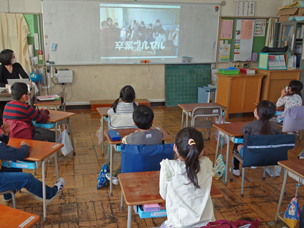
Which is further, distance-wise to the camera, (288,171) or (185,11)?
(185,11)

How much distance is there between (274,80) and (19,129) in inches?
199

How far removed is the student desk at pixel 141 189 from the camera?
1656 millimetres

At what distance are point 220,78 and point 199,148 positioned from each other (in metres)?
4.68

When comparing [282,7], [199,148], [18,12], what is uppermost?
[282,7]

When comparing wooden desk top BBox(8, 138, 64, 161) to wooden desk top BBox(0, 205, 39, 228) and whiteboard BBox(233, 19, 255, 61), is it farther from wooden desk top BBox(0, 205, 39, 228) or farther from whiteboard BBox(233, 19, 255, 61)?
whiteboard BBox(233, 19, 255, 61)

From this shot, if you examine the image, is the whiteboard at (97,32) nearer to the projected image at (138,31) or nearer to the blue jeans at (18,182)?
the projected image at (138,31)

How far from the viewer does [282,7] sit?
21.5ft

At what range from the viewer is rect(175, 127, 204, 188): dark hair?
1531mm

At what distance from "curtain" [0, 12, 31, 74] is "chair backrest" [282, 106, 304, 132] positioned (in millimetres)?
4861

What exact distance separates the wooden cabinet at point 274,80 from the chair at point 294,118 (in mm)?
2430

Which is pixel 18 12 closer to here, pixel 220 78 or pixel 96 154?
pixel 96 154

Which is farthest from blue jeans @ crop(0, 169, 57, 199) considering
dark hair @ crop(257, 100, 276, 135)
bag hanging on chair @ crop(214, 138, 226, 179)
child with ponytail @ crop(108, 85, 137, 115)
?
dark hair @ crop(257, 100, 276, 135)

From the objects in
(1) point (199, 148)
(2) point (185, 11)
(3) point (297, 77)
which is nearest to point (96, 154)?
(1) point (199, 148)

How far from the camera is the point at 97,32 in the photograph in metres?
6.08
